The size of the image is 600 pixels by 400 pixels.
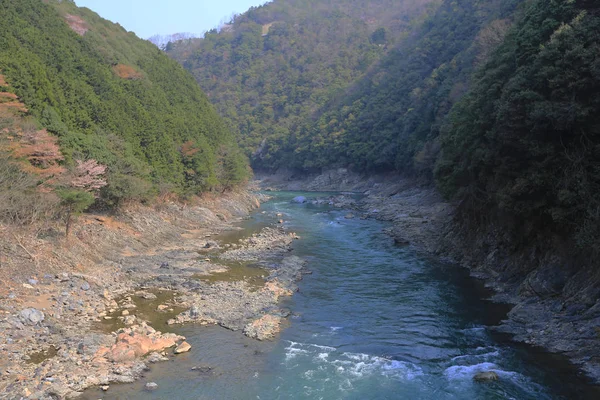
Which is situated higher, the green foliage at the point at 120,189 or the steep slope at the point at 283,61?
the steep slope at the point at 283,61

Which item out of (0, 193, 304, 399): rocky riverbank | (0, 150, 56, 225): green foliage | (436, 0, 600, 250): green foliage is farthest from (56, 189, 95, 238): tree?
(436, 0, 600, 250): green foliage

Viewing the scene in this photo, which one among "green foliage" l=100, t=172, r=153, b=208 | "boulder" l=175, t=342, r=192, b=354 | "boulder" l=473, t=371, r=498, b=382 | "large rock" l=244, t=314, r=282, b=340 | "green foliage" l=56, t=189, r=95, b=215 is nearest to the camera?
"boulder" l=473, t=371, r=498, b=382

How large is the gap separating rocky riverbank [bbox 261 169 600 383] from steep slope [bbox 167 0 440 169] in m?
69.1

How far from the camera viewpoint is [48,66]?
3275cm

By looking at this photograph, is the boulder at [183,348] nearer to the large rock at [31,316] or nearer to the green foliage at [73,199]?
the large rock at [31,316]

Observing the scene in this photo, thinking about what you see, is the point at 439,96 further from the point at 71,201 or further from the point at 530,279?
the point at 71,201

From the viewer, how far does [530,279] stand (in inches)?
752

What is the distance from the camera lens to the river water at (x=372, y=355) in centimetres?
1230

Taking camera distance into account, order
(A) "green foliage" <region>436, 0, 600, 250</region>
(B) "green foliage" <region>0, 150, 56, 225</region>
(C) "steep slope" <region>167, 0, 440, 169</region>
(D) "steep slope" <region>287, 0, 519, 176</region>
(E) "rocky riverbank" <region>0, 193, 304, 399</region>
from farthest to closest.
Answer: (C) "steep slope" <region>167, 0, 440, 169</region> < (D) "steep slope" <region>287, 0, 519, 176</region> < (B) "green foliage" <region>0, 150, 56, 225</region> < (A) "green foliage" <region>436, 0, 600, 250</region> < (E) "rocky riverbank" <region>0, 193, 304, 399</region>

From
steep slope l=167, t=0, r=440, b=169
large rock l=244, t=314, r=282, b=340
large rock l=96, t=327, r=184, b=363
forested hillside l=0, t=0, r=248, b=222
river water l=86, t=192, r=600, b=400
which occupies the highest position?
steep slope l=167, t=0, r=440, b=169

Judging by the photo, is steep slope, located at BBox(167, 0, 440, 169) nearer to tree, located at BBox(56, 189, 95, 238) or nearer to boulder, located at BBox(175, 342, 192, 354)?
tree, located at BBox(56, 189, 95, 238)

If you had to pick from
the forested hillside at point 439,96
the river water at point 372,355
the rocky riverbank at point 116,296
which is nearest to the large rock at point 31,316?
the rocky riverbank at point 116,296

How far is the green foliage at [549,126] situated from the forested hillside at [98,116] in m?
22.2

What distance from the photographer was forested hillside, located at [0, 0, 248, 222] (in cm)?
2414
